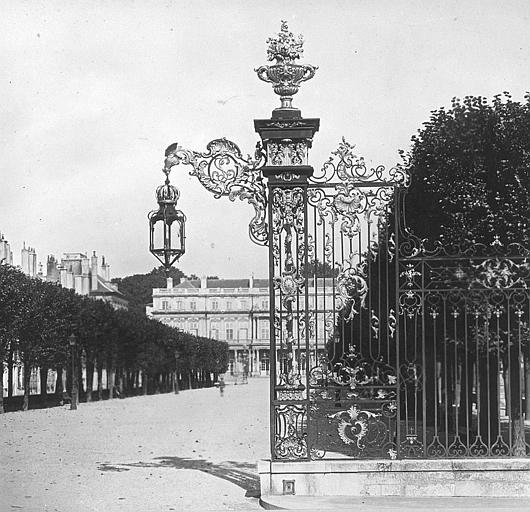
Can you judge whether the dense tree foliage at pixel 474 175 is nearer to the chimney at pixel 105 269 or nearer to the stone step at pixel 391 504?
the stone step at pixel 391 504

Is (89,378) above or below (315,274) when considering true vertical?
below

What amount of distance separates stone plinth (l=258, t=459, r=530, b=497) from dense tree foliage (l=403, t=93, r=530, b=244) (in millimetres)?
5434

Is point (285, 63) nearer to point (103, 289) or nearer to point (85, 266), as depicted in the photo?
point (85, 266)

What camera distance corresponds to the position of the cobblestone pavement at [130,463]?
38.6 ft

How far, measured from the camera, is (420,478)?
1084cm

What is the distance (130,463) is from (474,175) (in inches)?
302

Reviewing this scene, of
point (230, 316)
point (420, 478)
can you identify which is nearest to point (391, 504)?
point (420, 478)

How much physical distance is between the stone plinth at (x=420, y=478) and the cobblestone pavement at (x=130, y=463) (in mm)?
872

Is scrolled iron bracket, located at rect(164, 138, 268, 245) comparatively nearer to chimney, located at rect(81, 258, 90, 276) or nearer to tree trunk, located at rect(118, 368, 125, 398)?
tree trunk, located at rect(118, 368, 125, 398)

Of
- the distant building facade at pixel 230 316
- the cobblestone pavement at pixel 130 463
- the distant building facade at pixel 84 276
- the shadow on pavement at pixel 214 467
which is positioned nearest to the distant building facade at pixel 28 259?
the distant building facade at pixel 84 276

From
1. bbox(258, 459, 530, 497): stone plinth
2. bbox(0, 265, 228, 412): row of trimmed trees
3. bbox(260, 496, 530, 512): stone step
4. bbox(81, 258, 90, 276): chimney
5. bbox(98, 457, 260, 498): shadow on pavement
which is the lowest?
bbox(98, 457, 260, 498): shadow on pavement

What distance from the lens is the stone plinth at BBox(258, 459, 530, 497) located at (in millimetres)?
10805

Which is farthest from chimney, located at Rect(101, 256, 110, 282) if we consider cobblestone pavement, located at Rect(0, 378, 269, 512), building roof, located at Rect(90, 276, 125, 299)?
cobblestone pavement, located at Rect(0, 378, 269, 512)

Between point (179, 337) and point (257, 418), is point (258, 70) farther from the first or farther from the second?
point (179, 337)
